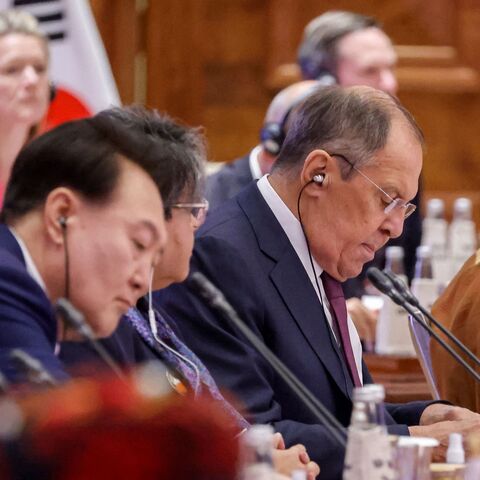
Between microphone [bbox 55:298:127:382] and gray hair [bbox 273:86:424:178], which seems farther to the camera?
gray hair [bbox 273:86:424:178]

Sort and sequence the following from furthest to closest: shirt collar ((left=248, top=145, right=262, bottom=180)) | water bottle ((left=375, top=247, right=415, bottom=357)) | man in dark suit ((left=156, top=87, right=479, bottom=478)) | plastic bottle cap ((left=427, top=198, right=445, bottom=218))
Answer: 1. plastic bottle cap ((left=427, top=198, right=445, bottom=218))
2. shirt collar ((left=248, top=145, right=262, bottom=180))
3. water bottle ((left=375, top=247, right=415, bottom=357))
4. man in dark suit ((left=156, top=87, right=479, bottom=478))

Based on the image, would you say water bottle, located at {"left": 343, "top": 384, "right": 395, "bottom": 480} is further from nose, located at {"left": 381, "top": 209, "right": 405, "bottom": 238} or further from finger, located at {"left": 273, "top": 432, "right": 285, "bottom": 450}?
nose, located at {"left": 381, "top": 209, "right": 405, "bottom": 238}

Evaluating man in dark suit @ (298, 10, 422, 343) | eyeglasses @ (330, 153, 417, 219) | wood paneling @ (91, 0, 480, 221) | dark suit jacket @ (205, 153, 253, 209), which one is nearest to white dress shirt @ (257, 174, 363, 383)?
eyeglasses @ (330, 153, 417, 219)

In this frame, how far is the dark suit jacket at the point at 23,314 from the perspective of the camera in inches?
78.2

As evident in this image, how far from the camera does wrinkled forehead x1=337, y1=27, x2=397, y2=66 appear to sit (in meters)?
5.52

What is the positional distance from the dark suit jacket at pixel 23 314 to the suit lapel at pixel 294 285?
2.75ft

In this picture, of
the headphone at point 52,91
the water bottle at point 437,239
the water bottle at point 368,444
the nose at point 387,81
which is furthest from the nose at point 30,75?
the water bottle at point 368,444

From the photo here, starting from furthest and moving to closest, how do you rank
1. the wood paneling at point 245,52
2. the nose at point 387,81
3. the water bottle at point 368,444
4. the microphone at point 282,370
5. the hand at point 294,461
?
the wood paneling at point 245,52, the nose at point 387,81, the hand at point 294,461, the microphone at point 282,370, the water bottle at point 368,444

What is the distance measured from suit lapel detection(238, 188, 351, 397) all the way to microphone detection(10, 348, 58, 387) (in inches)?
41.1

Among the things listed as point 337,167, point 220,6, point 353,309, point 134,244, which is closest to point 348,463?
point 134,244

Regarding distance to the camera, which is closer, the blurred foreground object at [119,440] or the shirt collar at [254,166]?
the blurred foreground object at [119,440]

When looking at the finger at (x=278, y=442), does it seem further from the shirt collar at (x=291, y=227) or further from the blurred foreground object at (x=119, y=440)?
the blurred foreground object at (x=119, y=440)

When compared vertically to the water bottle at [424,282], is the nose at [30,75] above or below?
above

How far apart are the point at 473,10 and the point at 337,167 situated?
341 cm
